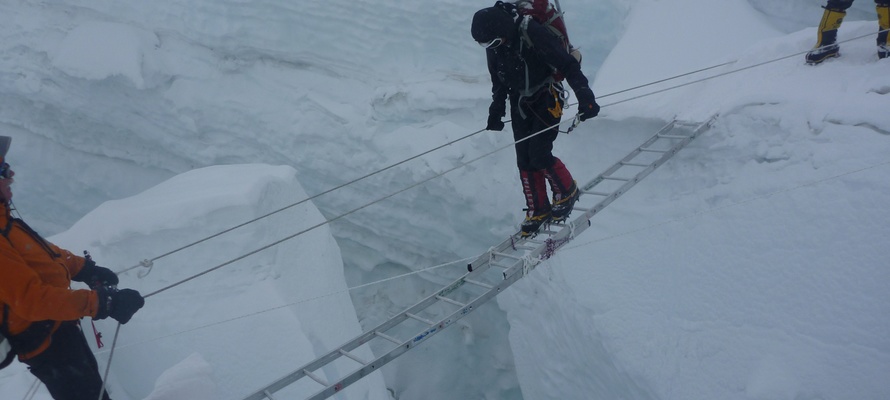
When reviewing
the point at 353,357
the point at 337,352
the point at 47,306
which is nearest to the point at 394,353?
the point at 353,357

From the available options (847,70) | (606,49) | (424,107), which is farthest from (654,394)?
(606,49)

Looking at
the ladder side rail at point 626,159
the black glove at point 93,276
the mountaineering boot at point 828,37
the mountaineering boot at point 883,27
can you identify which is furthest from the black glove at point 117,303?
the mountaineering boot at point 883,27

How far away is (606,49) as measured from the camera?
675cm

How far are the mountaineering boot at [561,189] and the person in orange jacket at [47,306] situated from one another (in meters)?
1.95

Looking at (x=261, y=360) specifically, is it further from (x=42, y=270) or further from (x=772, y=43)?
(x=772, y=43)

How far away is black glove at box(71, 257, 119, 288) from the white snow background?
593 mm

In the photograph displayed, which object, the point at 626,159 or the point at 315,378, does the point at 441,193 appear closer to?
the point at 626,159

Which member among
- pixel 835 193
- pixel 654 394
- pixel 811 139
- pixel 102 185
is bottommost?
pixel 654 394

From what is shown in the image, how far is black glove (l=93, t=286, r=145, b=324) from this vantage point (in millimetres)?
2350

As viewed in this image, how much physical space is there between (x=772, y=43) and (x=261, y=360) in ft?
13.0

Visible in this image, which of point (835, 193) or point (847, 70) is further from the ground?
point (847, 70)

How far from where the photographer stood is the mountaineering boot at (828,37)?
11.2 ft

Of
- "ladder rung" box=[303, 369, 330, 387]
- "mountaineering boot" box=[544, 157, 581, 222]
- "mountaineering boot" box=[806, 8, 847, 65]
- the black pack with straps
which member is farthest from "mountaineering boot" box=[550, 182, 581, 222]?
"mountaineering boot" box=[806, 8, 847, 65]

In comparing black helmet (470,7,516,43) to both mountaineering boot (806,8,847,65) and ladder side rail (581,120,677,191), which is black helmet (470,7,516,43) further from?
mountaineering boot (806,8,847,65)
